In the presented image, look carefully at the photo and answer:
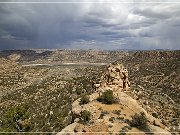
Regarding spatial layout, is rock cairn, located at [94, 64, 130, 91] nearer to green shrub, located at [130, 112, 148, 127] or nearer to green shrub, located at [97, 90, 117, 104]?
green shrub, located at [97, 90, 117, 104]

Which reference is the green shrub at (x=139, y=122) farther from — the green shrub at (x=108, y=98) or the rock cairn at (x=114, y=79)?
the rock cairn at (x=114, y=79)

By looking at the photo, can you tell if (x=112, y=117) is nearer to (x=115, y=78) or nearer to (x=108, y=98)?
(x=108, y=98)

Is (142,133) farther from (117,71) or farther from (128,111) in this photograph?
(117,71)

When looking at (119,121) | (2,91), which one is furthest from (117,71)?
(2,91)

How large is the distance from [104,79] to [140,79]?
93884 mm

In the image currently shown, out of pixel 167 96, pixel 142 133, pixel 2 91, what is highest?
pixel 142 133

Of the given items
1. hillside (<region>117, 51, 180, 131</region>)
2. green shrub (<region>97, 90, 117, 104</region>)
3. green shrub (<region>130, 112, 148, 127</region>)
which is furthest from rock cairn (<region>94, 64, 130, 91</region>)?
hillside (<region>117, 51, 180, 131</region>)

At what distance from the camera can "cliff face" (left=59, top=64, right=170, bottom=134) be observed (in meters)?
33.0

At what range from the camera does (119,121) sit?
34781 mm

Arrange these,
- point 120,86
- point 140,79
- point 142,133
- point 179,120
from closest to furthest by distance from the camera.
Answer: point 142,133 → point 120,86 → point 179,120 → point 140,79

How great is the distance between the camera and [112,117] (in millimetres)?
35312

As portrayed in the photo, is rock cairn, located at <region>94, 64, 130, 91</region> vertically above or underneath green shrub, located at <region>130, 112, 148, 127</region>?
above

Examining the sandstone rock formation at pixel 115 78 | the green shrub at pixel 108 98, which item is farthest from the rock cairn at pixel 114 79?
the green shrub at pixel 108 98

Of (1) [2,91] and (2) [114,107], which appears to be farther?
(1) [2,91]
